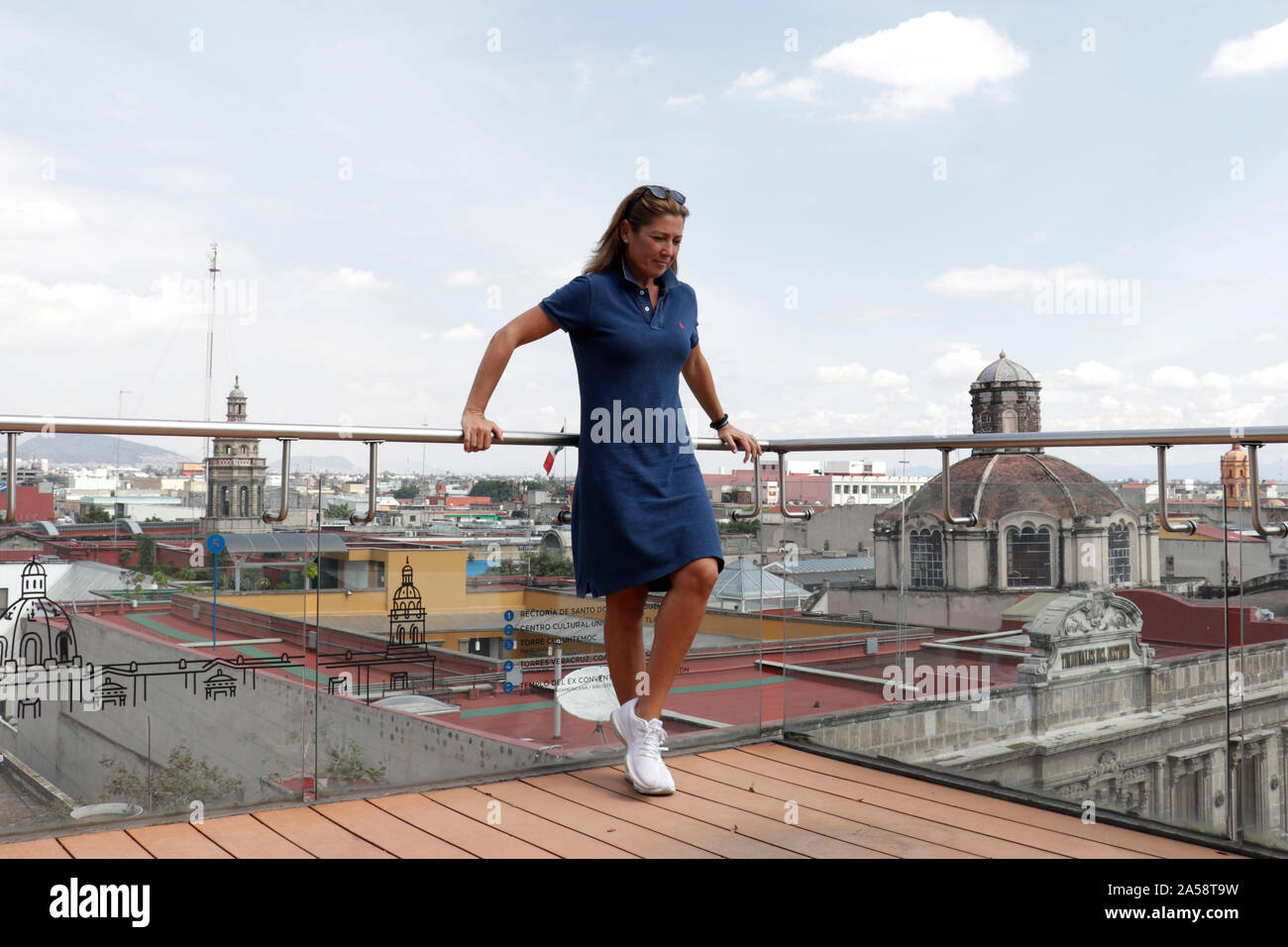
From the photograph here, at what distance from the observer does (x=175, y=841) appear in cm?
212

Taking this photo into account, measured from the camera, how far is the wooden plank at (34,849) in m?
1.98

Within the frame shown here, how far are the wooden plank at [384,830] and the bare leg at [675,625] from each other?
697 mm

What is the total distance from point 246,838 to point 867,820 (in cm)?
147

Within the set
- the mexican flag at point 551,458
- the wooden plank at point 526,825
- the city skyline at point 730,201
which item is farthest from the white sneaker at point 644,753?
the city skyline at point 730,201

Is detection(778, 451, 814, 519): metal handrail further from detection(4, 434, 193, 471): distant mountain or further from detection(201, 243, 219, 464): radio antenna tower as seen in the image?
detection(201, 243, 219, 464): radio antenna tower

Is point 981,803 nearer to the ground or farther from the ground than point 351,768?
nearer to the ground

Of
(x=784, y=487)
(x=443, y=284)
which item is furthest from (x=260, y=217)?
(x=784, y=487)

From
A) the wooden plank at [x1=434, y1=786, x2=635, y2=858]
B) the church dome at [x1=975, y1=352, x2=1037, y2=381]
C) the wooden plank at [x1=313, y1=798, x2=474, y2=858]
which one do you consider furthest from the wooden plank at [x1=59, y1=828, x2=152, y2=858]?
the church dome at [x1=975, y1=352, x2=1037, y2=381]

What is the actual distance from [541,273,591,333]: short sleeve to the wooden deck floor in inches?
49.0

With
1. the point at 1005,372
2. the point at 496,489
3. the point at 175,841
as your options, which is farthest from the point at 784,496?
the point at 1005,372

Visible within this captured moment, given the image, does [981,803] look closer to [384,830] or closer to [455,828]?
[455,828]
